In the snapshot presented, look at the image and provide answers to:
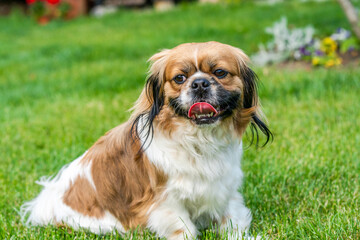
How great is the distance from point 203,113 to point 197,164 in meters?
0.31

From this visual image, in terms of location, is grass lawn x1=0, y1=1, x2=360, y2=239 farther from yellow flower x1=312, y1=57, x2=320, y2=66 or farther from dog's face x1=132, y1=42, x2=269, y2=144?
dog's face x1=132, y1=42, x2=269, y2=144

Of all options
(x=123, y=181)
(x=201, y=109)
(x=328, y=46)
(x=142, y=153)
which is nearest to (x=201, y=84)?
(x=201, y=109)

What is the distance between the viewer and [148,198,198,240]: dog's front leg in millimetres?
2711

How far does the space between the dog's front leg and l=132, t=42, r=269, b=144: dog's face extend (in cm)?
49

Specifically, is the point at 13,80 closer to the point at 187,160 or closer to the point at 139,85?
the point at 139,85

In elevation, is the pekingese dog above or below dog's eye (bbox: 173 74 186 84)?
below

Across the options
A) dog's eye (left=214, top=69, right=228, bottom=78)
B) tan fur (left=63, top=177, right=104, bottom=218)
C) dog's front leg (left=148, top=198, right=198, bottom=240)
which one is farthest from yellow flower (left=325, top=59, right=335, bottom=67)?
tan fur (left=63, top=177, right=104, bottom=218)

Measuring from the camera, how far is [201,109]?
2568 mm

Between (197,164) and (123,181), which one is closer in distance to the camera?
(197,164)

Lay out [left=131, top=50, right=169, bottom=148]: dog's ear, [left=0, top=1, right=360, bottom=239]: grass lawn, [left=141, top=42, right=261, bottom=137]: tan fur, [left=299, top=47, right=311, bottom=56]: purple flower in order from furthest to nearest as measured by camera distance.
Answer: [left=299, top=47, right=311, bottom=56]: purple flower
[left=0, top=1, right=360, bottom=239]: grass lawn
[left=131, top=50, right=169, bottom=148]: dog's ear
[left=141, top=42, right=261, bottom=137]: tan fur

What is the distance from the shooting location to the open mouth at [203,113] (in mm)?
2559

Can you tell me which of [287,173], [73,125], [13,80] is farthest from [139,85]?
[287,173]

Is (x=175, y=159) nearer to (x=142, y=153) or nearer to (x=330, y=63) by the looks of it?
(x=142, y=153)

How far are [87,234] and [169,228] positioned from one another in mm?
529
